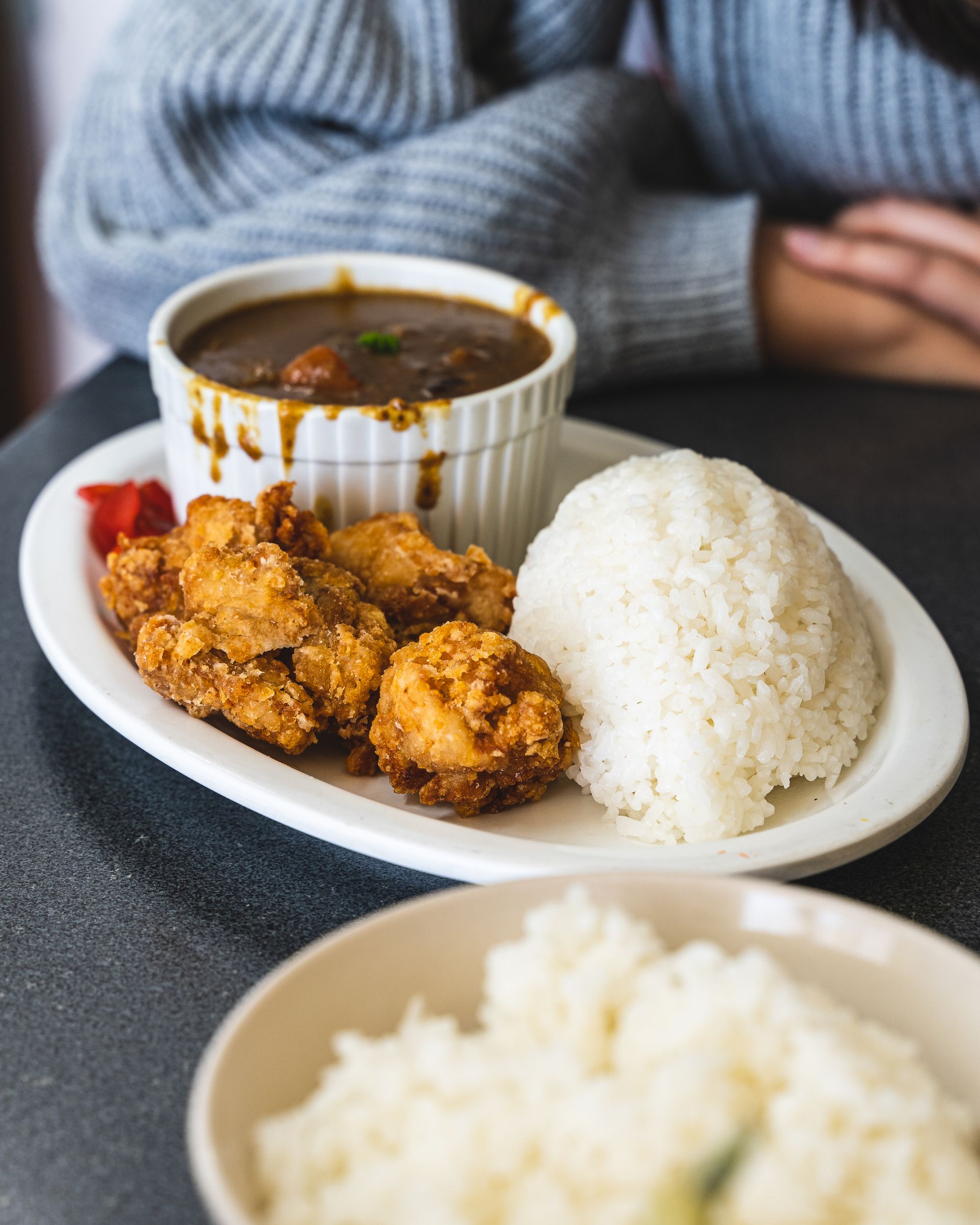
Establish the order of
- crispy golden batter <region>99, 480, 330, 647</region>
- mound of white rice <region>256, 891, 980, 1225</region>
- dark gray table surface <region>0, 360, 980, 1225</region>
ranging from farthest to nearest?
crispy golden batter <region>99, 480, 330, 647</region> → dark gray table surface <region>0, 360, 980, 1225</region> → mound of white rice <region>256, 891, 980, 1225</region>

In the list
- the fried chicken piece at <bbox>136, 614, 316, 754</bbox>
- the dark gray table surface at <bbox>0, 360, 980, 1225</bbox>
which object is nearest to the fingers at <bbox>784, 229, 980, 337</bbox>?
the dark gray table surface at <bbox>0, 360, 980, 1225</bbox>

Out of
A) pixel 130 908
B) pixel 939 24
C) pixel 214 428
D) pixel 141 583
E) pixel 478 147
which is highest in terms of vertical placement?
pixel 939 24

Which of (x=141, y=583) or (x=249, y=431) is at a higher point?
(x=249, y=431)

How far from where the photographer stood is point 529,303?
184 centimetres

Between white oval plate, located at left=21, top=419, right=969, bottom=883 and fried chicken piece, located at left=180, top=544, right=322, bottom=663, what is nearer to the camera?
white oval plate, located at left=21, top=419, right=969, bottom=883

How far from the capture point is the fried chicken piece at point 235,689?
48.8 inches

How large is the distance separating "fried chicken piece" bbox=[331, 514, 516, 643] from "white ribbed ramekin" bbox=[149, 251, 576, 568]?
0.47 feet

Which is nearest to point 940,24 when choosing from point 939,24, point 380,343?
point 939,24

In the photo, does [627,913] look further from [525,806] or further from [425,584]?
[425,584]

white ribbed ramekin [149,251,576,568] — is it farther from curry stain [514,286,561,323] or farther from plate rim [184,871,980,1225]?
plate rim [184,871,980,1225]

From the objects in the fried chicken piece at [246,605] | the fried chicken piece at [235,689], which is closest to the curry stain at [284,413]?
the fried chicken piece at [246,605]

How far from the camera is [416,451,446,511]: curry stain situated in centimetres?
157

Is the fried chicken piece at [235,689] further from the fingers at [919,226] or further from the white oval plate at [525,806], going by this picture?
the fingers at [919,226]

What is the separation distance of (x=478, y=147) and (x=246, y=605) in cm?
140
